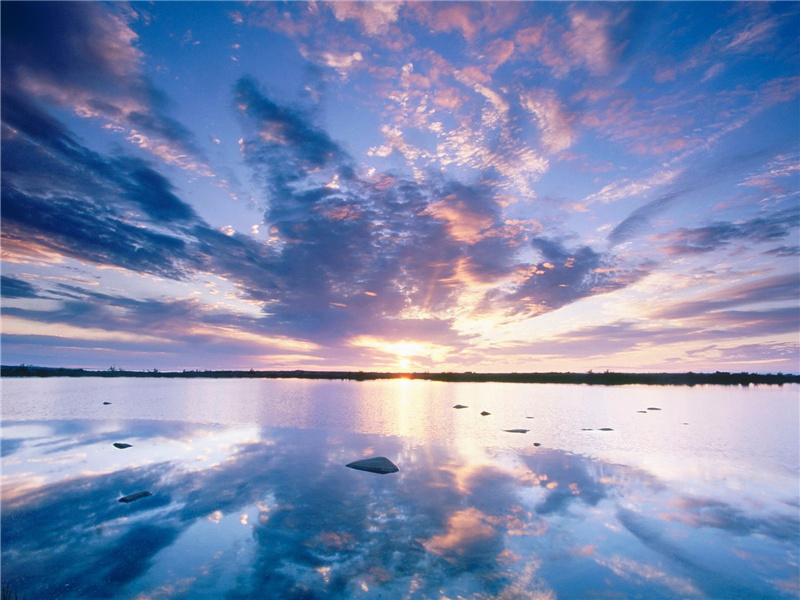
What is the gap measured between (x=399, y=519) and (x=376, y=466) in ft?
24.5

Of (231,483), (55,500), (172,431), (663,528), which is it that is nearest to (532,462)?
(663,528)

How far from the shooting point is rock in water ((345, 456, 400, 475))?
22.7 m

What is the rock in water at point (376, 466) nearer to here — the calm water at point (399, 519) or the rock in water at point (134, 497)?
the calm water at point (399, 519)

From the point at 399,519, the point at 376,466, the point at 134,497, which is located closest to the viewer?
the point at 399,519

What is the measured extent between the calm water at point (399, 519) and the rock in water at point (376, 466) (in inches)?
25.3

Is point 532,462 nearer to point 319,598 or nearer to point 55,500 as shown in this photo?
point 319,598

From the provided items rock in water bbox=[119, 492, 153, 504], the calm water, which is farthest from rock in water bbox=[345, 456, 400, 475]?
rock in water bbox=[119, 492, 153, 504]

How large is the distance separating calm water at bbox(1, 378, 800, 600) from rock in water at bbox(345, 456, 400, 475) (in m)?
0.64

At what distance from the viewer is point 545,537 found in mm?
14180

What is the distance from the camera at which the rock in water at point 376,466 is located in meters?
22.7

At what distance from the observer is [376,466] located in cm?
2295

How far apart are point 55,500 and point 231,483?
288 inches

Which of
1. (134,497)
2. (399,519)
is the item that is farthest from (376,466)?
(134,497)

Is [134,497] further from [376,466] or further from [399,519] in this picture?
[399,519]
